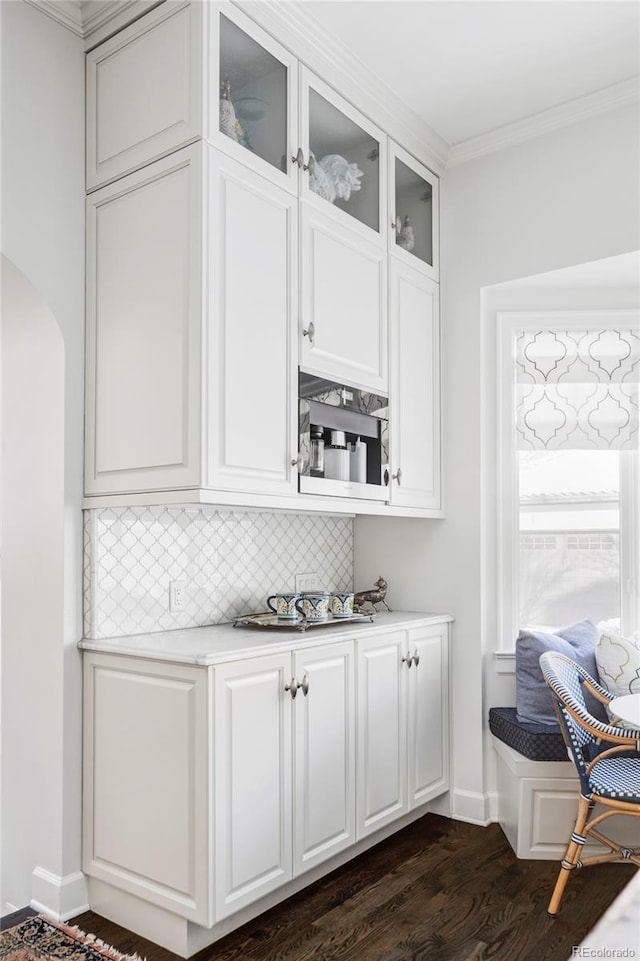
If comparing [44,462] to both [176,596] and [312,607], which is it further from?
[312,607]

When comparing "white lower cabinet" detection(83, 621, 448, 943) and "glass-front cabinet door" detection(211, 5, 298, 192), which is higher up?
"glass-front cabinet door" detection(211, 5, 298, 192)

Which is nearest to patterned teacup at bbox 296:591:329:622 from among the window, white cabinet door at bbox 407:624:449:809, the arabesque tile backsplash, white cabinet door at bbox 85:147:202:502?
the arabesque tile backsplash

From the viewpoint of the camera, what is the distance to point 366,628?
2836mm

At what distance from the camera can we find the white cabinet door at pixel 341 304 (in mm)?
2639

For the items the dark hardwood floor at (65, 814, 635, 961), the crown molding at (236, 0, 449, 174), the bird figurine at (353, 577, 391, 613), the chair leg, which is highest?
the crown molding at (236, 0, 449, 174)

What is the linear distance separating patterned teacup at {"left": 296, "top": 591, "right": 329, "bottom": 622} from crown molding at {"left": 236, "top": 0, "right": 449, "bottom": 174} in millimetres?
1893

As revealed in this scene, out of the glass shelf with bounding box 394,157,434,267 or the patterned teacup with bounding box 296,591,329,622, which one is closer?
the patterned teacup with bounding box 296,591,329,622

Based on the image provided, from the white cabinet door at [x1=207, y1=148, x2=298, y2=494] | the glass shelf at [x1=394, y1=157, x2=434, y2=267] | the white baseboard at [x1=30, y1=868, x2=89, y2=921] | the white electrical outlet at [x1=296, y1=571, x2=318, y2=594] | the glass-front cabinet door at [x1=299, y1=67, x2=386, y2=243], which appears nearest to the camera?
the white cabinet door at [x1=207, y1=148, x2=298, y2=494]

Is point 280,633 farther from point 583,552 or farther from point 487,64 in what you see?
point 487,64

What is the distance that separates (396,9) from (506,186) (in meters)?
1.02

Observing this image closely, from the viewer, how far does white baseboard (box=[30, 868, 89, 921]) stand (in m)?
2.42

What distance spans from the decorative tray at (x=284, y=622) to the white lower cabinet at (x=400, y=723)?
5.2 inches

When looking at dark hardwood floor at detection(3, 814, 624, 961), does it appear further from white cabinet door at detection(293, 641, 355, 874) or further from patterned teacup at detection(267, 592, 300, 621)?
patterned teacup at detection(267, 592, 300, 621)

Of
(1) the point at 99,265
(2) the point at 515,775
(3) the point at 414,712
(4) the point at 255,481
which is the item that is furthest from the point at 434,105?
(2) the point at 515,775
